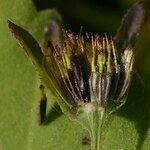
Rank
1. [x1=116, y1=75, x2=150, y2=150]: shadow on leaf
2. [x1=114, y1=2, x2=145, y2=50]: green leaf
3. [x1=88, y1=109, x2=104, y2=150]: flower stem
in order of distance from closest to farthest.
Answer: [x1=88, y1=109, x2=104, y2=150]: flower stem, [x1=116, y1=75, x2=150, y2=150]: shadow on leaf, [x1=114, y1=2, x2=145, y2=50]: green leaf

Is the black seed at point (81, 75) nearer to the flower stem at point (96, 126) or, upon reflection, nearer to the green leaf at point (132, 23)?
the flower stem at point (96, 126)

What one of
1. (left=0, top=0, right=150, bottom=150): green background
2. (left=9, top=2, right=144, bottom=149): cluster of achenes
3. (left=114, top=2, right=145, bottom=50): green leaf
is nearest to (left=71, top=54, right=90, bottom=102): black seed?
(left=9, top=2, right=144, bottom=149): cluster of achenes

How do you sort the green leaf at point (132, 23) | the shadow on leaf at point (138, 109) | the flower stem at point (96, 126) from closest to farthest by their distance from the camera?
1. the flower stem at point (96, 126)
2. the shadow on leaf at point (138, 109)
3. the green leaf at point (132, 23)

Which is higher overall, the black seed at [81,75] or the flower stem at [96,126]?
the black seed at [81,75]

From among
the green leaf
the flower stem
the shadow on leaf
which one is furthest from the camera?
the green leaf

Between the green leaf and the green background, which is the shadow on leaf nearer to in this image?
the green background

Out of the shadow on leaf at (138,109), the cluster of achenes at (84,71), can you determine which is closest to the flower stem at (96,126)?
the cluster of achenes at (84,71)

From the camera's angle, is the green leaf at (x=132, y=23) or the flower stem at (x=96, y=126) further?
the green leaf at (x=132, y=23)

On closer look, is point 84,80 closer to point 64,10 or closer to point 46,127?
point 46,127
